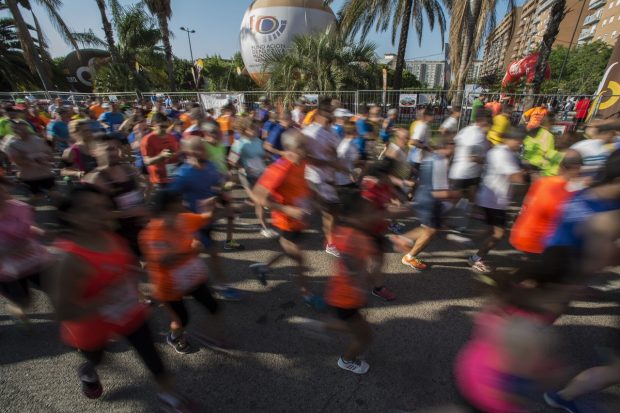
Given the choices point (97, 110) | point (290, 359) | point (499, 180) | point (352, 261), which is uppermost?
point (97, 110)

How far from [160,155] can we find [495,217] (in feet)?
15.0

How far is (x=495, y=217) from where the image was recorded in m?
3.81

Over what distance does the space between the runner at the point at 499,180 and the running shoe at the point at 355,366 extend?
2440 mm

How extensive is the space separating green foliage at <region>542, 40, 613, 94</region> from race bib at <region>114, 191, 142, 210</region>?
123 feet

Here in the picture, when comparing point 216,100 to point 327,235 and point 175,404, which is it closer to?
point 327,235

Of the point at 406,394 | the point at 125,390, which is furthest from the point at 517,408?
the point at 125,390

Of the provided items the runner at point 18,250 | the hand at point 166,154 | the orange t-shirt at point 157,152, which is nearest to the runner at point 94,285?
the runner at point 18,250

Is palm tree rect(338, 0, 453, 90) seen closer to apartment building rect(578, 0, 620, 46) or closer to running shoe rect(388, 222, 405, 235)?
running shoe rect(388, 222, 405, 235)

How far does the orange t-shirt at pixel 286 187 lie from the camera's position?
10.0 feet

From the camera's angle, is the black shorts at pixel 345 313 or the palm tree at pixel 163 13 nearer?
the black shorts at pixel 345 313

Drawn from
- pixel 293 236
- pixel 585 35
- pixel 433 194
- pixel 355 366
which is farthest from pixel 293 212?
pixel 585 35

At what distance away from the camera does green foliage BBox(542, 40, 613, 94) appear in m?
32.6

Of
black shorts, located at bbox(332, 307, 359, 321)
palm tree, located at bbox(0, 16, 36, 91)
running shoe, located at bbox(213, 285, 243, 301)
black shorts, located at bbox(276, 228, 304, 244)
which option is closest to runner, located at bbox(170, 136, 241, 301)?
running shoe, located at bbox(213, 285, 243, 301)

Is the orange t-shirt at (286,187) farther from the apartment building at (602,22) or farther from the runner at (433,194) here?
the apartment building at (602,22)
